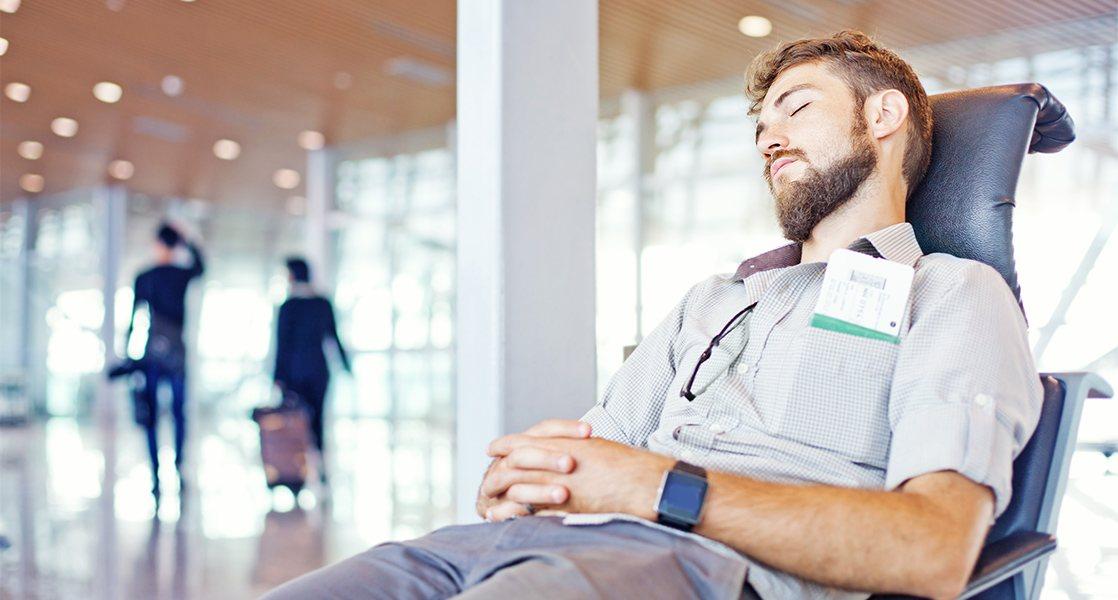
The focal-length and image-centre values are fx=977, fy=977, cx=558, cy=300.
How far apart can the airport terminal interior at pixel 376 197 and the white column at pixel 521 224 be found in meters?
0.05

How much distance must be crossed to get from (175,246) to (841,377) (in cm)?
480

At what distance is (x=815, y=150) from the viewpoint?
1644 millimetres

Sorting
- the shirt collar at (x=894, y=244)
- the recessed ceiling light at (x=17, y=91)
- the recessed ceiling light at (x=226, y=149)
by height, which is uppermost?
the recessed ceiling light at (x=17, y=91)

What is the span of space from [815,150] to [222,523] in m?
3.95

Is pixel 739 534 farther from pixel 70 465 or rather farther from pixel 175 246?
pixel 70 465

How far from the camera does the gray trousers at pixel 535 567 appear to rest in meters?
1.17

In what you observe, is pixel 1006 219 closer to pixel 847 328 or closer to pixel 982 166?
pixel 982 166

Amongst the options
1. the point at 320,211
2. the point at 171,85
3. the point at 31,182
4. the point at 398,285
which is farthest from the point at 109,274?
the point at 171,85

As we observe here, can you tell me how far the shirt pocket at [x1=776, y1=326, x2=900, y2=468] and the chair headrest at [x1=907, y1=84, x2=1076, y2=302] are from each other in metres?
0.40

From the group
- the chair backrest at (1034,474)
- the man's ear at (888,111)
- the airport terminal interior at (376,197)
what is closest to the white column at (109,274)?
the airport terminal interior at (376,197)

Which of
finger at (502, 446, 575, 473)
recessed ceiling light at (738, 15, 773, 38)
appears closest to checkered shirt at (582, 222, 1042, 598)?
finger at (502, 446, 575, 473)

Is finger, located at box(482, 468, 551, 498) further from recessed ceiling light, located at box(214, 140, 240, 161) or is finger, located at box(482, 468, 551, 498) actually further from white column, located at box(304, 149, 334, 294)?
white column, located at box(304, 149, 334, 294)

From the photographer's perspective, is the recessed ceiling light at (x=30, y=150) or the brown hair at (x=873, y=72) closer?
the brown hair at (x=873, y=72)

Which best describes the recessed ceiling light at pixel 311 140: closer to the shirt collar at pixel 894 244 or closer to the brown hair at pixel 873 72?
the brown hair at pixel 873 72
